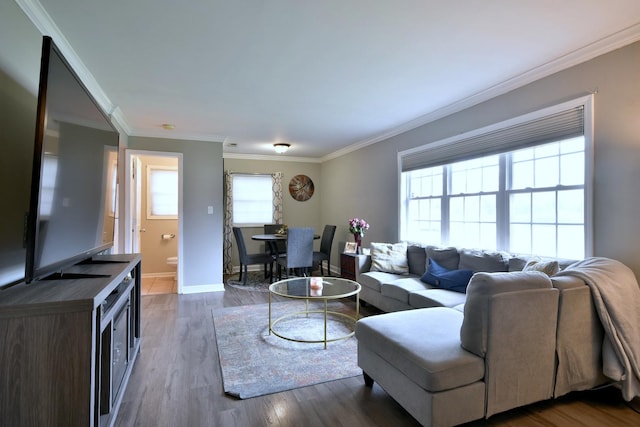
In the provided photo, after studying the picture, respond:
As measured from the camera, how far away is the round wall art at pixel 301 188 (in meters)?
7.14

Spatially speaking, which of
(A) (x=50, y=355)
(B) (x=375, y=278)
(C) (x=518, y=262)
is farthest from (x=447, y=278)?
(A) (x=50, y=355)

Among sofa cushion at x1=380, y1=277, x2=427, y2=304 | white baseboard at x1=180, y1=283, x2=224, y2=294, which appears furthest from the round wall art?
sofa cushion at x1=380, y1=277, x2=427, y2=304

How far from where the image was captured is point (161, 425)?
1881 millimetres

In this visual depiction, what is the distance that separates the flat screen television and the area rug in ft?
4.41

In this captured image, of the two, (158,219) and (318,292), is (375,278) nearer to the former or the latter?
(318,292)

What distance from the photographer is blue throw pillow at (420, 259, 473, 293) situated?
10.2 feet

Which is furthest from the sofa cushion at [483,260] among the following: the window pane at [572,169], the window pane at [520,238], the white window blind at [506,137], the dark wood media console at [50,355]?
the dark wood media console at [50,355]

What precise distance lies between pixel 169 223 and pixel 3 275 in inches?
189

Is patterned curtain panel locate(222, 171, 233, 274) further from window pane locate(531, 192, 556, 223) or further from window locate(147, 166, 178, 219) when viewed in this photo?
window pane locate(531, 192, 556, 223)

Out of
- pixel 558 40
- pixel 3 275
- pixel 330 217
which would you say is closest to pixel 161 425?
pixel 3 275

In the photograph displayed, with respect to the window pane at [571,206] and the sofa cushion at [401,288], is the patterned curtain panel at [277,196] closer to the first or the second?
the sofa cushion at [401,288]

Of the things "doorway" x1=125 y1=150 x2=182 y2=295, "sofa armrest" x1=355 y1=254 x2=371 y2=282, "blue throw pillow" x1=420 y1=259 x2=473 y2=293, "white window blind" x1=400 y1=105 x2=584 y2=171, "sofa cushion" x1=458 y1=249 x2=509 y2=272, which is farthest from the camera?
"doorway" x1=125 y1=150 x2=182 y2=295

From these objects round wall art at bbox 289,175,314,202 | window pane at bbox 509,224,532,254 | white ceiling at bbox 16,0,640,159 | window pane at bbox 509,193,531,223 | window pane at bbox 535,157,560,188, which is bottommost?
window pane at bbox 509,224,532,254

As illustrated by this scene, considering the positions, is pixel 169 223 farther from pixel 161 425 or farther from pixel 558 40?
pixel 558 40
